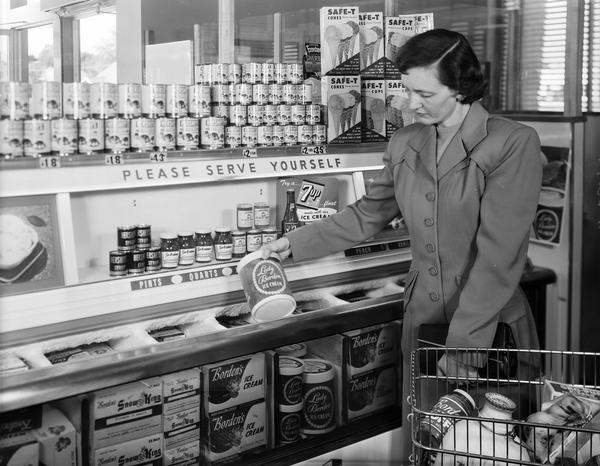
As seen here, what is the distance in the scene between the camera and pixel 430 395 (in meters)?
2.41

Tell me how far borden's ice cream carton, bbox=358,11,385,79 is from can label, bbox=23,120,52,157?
54.0 inches

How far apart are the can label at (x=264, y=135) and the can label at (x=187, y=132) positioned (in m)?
0.27

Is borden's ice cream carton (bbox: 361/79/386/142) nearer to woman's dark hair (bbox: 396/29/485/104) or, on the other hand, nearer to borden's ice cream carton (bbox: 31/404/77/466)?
woman's dark hair (bbox: 396/29/485/104)

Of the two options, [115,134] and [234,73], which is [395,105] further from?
[115,134]

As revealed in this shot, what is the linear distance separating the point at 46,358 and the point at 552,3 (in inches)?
136

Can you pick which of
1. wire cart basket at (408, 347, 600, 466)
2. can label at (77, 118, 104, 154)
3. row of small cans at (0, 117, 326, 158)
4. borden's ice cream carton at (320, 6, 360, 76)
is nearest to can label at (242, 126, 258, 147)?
row of small cans at (0, 117, 326, 158)

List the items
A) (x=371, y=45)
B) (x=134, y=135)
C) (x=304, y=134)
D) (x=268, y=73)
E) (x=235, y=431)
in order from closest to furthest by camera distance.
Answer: (x=134, y=135) → (x=235, y=431) → (x=268, y=73) → (x=304, y=134) → (x=371, y=45)

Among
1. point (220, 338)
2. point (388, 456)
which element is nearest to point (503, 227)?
point (220, 338)

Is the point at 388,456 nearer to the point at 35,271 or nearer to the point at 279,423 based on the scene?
the point at 279,423

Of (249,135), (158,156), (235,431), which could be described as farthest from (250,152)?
(235,431)

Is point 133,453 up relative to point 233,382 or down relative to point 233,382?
down

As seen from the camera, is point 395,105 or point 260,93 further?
point 395,105

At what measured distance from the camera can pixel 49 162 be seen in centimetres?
246

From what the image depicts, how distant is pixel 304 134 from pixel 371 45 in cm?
53
